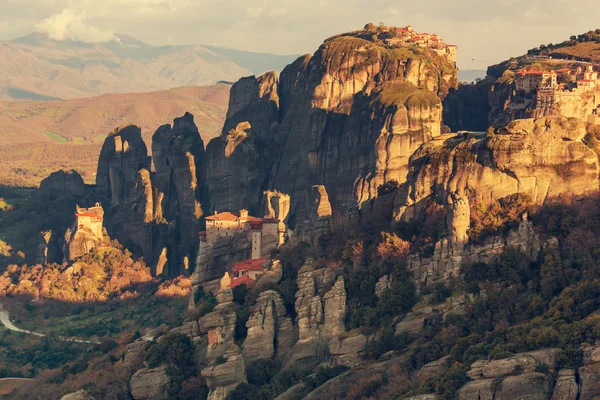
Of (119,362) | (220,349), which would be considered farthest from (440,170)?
(119,362)

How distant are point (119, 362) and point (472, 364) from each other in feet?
135

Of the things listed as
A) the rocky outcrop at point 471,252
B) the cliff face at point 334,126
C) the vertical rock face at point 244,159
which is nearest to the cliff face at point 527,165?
the rocky outcrop at point 471,252

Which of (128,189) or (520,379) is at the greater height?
(520,379)

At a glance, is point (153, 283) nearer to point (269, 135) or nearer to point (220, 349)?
point (269, 135)

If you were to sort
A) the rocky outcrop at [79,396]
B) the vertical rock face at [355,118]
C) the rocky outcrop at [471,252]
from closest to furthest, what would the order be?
the rocky outcrop at [471,252]
the rocky outcrop at [79,396]
the vertical rock face at [355,118]

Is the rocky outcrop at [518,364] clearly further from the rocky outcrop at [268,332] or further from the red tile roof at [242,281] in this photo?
the red tile roof at [242,281]

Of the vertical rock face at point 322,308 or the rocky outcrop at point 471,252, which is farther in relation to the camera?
the vertical rock face at point 322,308

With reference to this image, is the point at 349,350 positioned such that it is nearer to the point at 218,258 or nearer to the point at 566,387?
the point at 566,387

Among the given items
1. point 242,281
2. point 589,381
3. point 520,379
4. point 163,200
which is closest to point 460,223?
point 520,379

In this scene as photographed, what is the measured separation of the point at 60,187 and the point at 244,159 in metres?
40.2

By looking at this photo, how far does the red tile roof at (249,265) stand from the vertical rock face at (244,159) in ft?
141

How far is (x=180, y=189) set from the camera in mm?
173250

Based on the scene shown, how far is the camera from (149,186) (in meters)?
176

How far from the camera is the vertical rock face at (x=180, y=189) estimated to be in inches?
6658
